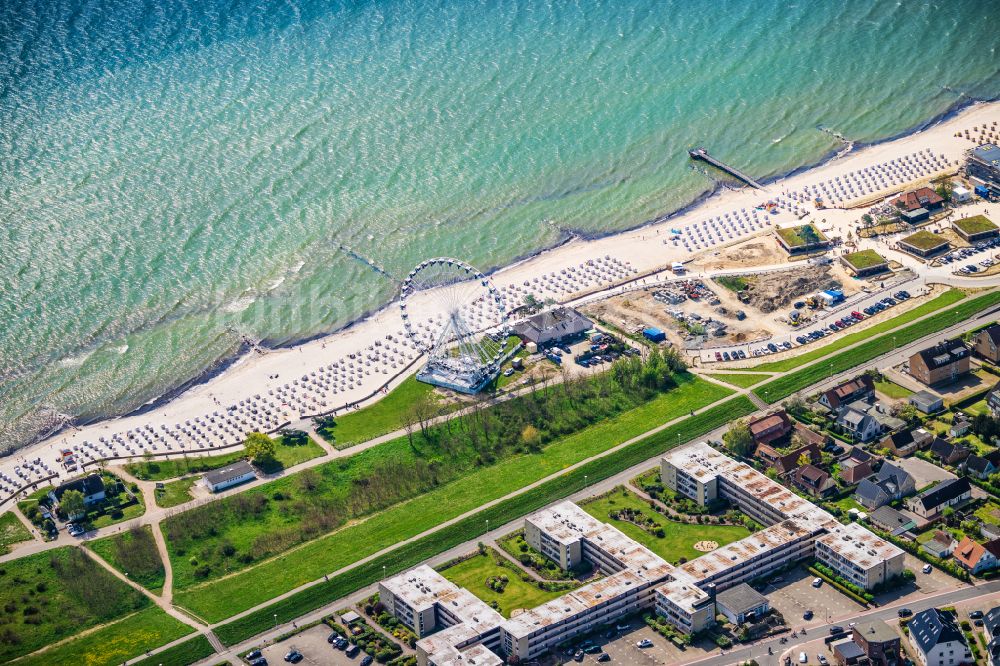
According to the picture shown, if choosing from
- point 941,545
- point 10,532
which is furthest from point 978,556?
point 10,532

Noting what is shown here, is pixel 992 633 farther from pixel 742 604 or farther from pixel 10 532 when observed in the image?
pixel 10 532

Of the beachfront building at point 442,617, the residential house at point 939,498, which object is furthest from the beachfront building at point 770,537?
the beachfront building at point 442,617

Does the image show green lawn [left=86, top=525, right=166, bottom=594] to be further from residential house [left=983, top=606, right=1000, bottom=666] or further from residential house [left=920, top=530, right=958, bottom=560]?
residential house [left=983, top=606, right=1000, bottom=666]

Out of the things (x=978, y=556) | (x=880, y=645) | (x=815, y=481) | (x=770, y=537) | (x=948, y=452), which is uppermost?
(x=948, y=452)

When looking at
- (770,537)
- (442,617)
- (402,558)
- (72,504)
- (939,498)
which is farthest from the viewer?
(72,504)

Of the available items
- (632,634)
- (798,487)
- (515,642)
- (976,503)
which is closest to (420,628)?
(515,642)

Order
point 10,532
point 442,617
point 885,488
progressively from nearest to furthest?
point 442,617 → point 885,488 → point 10,532

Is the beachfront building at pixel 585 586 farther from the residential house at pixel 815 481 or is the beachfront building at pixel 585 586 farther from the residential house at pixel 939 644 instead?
the residential house at pixel 815 481
